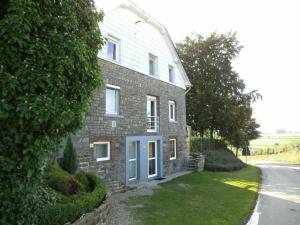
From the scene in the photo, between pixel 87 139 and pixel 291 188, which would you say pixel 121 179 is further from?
pixel 291 188

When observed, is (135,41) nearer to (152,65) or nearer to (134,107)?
(152,65)

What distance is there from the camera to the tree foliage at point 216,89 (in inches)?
1403

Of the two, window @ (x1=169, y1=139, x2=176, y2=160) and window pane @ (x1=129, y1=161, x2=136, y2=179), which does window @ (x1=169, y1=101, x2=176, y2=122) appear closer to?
window @ (x1=169, y1=139, x2=176, y2=160)

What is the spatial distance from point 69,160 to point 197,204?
481cm

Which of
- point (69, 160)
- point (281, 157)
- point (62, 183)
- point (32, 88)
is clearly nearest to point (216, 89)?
point (281, 157)

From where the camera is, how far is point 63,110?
526cm

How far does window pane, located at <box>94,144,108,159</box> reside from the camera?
14359 millimetres

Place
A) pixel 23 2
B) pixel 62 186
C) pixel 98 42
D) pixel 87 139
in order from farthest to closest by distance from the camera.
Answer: pixel 87 139 < pixel 62 186 < pixel 98 42 < pixel 23 2

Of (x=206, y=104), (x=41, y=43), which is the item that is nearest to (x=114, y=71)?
(x=41, y=43)

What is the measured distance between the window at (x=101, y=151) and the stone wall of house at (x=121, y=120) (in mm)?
206

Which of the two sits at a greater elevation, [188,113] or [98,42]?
[188,113]

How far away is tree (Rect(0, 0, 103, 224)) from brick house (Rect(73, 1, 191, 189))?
24.4ft

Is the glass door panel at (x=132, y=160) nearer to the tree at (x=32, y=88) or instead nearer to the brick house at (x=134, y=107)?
the brick house at (x=134, y=107)

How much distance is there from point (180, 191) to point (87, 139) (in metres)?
4.74
